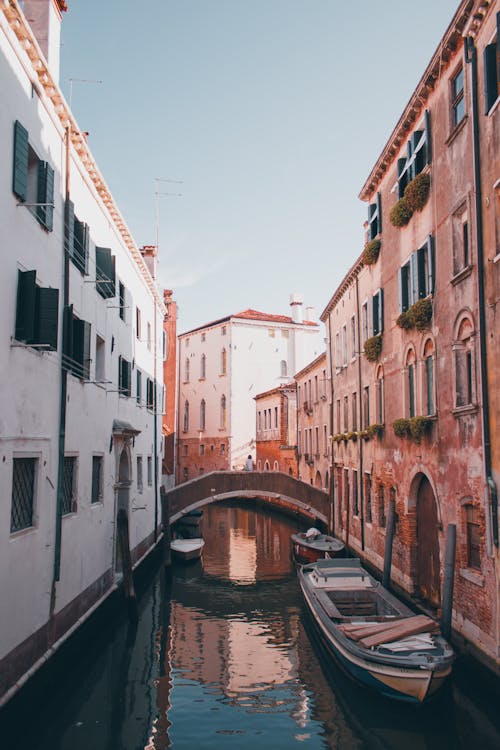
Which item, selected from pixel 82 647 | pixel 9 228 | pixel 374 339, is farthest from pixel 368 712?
pixel 374 339

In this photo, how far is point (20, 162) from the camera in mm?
8047

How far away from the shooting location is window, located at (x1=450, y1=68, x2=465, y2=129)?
10484mm

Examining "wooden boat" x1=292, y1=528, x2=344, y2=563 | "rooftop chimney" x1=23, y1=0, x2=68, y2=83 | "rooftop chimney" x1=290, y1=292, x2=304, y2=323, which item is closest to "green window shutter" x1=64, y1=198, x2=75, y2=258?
"rooftop chimney" x1=23, y1=0, x2=68, y2=83

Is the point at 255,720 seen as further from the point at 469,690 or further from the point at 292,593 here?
the point at 292,593

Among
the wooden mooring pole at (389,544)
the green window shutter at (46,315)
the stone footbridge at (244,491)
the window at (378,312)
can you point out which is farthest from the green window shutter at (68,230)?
the stone footbridge at (244,491)

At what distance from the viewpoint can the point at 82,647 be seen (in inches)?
434

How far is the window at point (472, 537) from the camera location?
9.74 m

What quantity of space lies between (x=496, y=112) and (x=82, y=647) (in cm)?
1033

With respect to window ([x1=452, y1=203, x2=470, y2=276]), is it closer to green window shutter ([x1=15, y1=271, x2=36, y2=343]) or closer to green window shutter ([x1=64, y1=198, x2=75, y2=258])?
green window shutter ([x1=64, y1=198, x2=75, y2=258])

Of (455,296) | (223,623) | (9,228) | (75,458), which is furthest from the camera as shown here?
(223,623)

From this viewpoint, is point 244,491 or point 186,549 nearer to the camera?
point 186,549

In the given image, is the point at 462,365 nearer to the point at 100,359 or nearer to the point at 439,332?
the point at 439,332

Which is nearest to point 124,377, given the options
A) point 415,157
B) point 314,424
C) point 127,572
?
point 127,572

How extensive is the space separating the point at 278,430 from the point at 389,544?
23.4 meters
